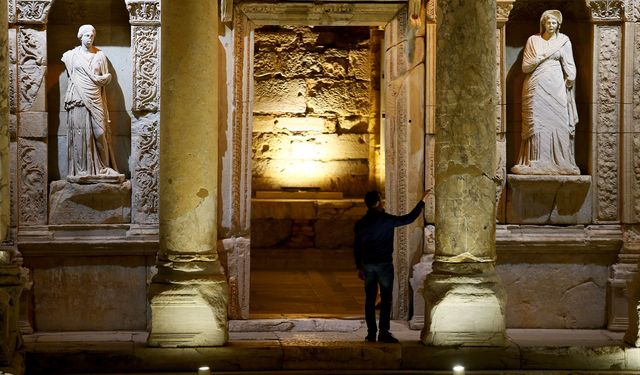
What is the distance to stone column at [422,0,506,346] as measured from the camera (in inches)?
420

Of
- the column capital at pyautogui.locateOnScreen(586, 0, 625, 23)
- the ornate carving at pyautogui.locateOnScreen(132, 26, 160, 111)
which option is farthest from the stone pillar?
the column capital at pyautogui.locateOnScreen(586, 0, 625, 23)

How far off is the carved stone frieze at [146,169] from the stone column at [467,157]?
128 inches

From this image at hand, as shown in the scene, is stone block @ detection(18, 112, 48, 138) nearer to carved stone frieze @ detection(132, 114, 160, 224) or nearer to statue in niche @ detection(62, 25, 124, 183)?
statue in niche @ detection(62, 25, 124, 183)

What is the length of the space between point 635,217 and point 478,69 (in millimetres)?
3095

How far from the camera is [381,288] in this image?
1097 cm

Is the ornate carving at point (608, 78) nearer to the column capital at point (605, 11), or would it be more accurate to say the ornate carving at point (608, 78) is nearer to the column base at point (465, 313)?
the column capital at point (605, 11)

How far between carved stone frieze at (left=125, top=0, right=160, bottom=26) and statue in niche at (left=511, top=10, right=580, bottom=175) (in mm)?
4042

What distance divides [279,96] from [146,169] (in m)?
6.64

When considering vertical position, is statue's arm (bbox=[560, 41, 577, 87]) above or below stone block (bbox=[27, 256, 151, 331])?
above

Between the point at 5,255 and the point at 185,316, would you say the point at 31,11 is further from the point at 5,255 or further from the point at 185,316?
the point at 185,316

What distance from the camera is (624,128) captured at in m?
12.7

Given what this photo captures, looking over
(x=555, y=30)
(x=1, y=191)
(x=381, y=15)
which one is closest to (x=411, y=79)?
(x=381, y=15)

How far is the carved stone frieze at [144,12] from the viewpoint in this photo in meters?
12.2

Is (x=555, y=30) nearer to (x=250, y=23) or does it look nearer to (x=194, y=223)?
(x=250, y=23)
